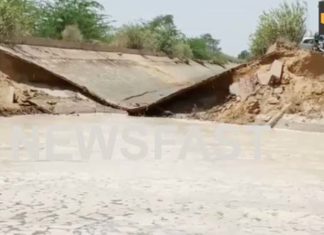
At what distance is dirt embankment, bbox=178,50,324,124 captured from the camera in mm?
13250

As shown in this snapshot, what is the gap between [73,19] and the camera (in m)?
31.2

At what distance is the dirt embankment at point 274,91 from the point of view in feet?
43.5

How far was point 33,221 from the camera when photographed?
13.9ft

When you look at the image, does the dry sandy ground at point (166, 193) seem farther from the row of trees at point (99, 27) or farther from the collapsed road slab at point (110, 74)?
the row of trees at point (99, 27)

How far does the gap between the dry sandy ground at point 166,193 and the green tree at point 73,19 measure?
22853 mm

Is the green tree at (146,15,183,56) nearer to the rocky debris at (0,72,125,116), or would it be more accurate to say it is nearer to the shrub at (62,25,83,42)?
the shrub at (62,25,83,42)

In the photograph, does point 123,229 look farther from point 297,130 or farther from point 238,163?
point 297,130

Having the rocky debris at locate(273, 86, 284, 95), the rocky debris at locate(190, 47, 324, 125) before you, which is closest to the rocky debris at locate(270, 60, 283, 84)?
the rocky debris at locate(190, 47, 324, 125)

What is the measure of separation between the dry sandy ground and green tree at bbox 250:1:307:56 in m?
13.6

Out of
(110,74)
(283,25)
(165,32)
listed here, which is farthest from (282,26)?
(165,32)

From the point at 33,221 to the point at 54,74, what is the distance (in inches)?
447

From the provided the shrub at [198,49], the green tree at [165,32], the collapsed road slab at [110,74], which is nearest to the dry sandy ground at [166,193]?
the collapsed road slab at [110,74]

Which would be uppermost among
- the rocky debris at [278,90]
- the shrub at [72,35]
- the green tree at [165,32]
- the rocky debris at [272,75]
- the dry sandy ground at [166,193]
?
the green tree at [165,32]

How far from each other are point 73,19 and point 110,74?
1393 cm
